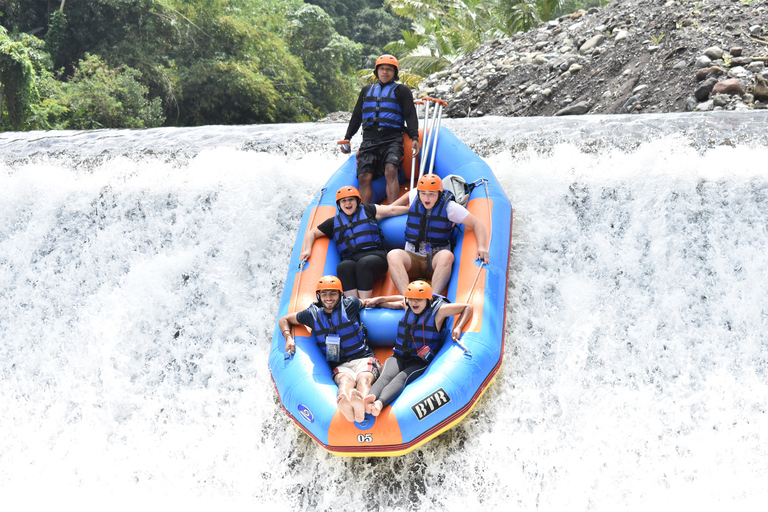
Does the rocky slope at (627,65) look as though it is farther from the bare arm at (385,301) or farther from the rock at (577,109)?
the bare arm at (385,301)

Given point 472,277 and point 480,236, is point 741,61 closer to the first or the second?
point 480,236

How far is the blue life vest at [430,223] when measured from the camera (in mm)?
3898

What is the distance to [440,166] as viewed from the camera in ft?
15.6

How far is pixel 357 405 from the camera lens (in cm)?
289

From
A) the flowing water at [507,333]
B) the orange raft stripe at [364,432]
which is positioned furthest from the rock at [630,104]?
the orange raft stripe at [364,432]

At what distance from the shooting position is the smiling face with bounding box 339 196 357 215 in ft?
13.0

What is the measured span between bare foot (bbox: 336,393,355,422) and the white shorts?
0.33 meters

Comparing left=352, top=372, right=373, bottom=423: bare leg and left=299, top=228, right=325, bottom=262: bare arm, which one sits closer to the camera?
left=352, top=372, right=373, bottom=423: bare leg

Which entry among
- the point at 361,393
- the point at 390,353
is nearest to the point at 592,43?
the point at 390,353

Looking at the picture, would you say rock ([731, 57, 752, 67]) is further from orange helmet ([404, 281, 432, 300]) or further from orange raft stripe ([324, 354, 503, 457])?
orange raft stripe ([324, 354, 503, 457])

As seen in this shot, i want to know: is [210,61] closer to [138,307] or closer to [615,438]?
[138,307]

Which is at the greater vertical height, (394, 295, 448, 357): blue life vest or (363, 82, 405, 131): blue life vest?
(363, 82, 405, 131): blue life vest

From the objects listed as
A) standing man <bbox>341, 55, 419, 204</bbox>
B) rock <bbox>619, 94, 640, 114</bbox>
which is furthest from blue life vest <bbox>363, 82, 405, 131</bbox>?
rock <bbox>619, 94, 640, 114</bbox>

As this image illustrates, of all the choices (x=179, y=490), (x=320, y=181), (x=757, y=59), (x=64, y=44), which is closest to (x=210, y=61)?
(x=64, y=44)
